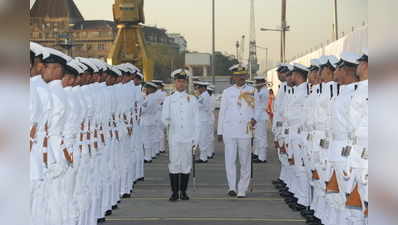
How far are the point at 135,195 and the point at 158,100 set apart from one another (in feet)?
22.5

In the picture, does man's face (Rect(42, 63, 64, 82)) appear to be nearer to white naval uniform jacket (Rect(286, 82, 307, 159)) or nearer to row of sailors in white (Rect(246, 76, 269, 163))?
white naval uniform jacket (Rect(286, 82, 307, 159))

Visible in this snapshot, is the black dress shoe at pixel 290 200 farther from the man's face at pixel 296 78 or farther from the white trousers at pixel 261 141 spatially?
the white trousers at pixel 261 141

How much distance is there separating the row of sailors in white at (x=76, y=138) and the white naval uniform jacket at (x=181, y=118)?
642 millimetres

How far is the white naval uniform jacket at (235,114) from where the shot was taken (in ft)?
32.6

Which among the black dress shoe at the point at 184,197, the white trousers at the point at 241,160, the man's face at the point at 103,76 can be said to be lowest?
the black dress shoe at the point at 184,197

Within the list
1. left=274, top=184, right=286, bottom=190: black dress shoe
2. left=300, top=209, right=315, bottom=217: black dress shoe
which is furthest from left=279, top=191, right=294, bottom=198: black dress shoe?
left=300, top=209, right=315, bottom=217: black dress shoe

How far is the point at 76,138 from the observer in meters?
5.85

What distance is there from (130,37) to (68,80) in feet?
55.6

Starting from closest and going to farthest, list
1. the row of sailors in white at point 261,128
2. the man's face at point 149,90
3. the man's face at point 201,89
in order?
the row of sailors in white at point 261,128 < the man's face at point 149,90 < the man's face at point 201,89

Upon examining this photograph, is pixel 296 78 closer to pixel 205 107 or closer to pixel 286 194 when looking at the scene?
pixel 286 194

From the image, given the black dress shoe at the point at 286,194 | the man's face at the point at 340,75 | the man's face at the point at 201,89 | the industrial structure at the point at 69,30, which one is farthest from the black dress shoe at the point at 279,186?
the man's face at the point at 201,89

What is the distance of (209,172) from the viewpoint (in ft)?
44.7

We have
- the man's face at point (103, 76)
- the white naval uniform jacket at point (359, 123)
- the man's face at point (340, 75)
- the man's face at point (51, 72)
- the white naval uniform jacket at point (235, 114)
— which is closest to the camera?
the white naval uniform jacket at point (359, 123)

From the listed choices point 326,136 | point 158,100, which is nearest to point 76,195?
point 326,136
